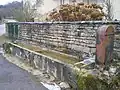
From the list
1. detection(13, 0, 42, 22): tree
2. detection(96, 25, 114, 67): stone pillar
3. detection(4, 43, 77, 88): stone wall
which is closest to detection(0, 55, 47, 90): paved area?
detection(4, 43, 77, 88): stone wall

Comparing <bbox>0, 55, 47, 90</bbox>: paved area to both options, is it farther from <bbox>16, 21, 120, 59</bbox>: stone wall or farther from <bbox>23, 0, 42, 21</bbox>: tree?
<bbox>23, 0, 42, 21</bbox>: tree

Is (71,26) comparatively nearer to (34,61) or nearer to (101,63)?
(34,61)

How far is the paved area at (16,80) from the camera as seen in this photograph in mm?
8194

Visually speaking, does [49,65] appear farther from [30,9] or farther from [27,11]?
[30,9]

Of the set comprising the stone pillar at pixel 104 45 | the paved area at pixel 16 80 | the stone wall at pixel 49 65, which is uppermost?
the stone pillar at pixel 104 45

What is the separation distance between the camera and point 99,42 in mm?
6406

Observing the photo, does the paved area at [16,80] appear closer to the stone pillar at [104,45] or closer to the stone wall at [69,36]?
the stone wall at [69,36]

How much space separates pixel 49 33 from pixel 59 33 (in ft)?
4.58

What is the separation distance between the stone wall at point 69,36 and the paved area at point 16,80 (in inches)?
86.0

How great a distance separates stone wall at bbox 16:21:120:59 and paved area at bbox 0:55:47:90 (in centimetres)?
218

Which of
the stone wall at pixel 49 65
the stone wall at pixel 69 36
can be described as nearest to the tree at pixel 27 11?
the stone wall at pixel 69 36

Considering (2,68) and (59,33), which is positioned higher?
(59,33)

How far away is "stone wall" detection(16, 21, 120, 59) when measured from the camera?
9.31 m

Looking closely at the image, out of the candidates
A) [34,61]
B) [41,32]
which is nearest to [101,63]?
[34,61]
